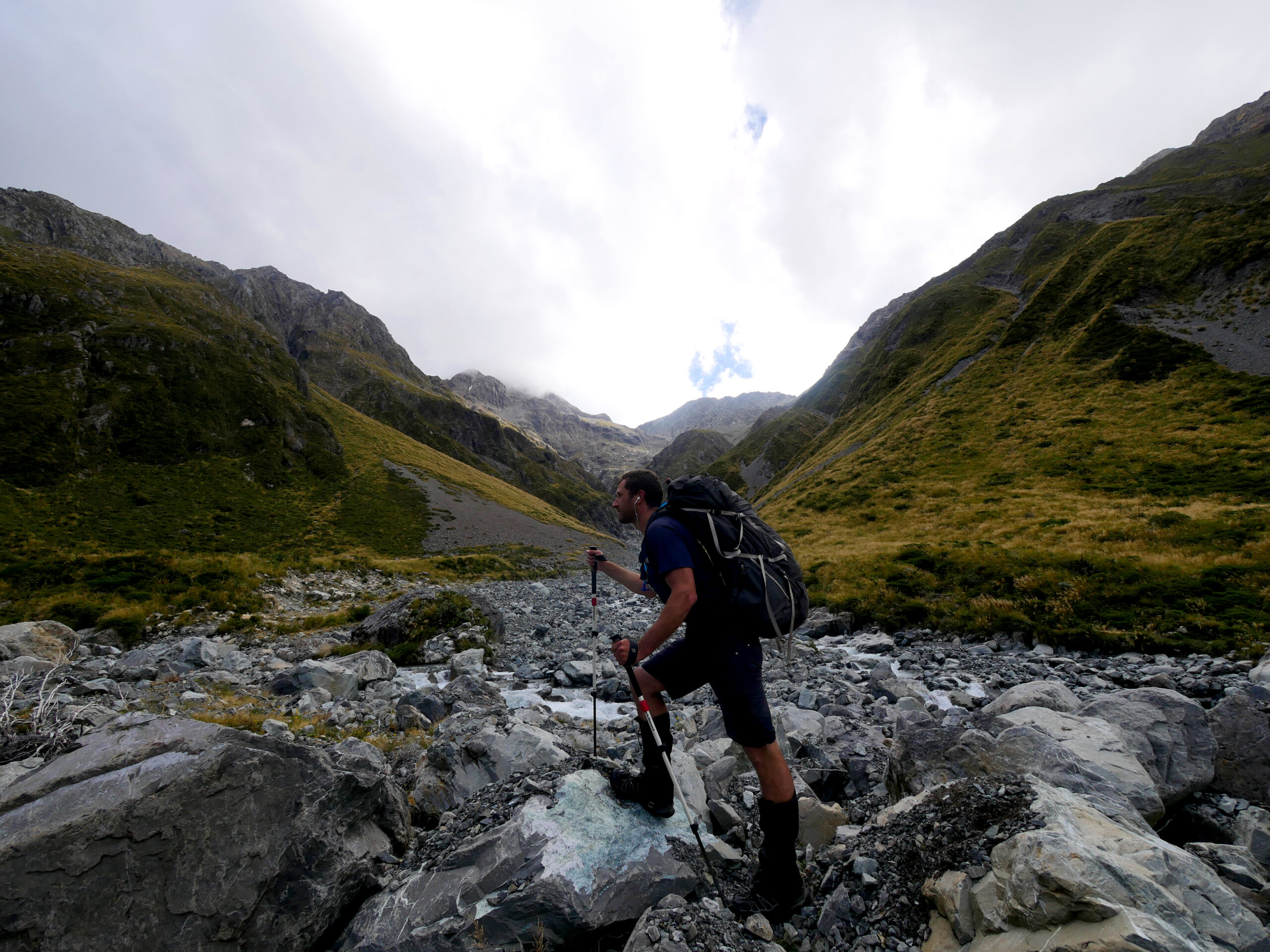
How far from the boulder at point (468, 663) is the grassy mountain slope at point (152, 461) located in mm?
12140

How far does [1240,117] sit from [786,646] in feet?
1037

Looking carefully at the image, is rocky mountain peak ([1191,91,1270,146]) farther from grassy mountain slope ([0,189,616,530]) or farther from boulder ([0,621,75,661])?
boulder ([0,621,75,661])

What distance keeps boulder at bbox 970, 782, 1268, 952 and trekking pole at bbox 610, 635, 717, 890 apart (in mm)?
2136

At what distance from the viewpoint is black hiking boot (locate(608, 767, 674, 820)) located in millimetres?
4730

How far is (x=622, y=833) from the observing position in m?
4.51

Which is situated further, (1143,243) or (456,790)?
(1143,243)

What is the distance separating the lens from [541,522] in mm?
92938

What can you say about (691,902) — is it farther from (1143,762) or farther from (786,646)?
(1143,762)

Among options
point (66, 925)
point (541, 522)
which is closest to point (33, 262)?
point (541, 522)

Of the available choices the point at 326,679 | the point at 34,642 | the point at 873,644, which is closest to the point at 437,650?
the point at 326,679

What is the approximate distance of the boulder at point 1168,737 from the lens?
4.84 metres

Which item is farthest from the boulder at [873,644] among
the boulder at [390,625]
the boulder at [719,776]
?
the boulder at [390,625]

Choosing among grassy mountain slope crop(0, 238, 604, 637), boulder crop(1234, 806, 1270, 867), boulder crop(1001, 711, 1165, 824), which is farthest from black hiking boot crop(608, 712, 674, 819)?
grassy mountain slope crop(0, 238, 604, 637)

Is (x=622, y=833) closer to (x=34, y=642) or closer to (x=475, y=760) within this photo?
(x=475, y=760)
